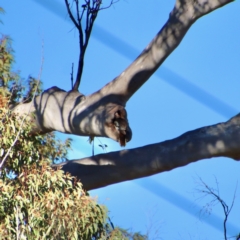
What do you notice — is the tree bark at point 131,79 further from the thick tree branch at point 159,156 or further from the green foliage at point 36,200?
the thick tree branch at point 159,156

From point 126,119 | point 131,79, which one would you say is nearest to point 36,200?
point 126,119

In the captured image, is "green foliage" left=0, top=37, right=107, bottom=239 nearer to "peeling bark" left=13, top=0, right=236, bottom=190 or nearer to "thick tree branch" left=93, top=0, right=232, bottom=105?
"peeling bark" left=13, top=0, right=236, bottom=190

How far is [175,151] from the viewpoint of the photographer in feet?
24.9

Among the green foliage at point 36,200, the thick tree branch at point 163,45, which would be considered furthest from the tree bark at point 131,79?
the green foliage at point 36,200

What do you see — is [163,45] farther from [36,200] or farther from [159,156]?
[36,200]


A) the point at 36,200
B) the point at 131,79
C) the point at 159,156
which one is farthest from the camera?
the point at 159,156

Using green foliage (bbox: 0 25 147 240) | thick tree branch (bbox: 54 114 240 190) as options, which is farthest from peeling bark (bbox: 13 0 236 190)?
green foliage (bbox: 0 25 147 240)

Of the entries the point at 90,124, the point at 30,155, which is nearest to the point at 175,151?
the point at 90,124

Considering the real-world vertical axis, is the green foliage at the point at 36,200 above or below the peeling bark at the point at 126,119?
below

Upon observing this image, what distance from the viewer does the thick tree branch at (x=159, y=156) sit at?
7.32m

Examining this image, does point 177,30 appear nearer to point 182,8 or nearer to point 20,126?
point 182,8

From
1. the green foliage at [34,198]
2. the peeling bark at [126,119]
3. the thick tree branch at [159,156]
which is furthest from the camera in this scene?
the thick tree branch at [159,156]

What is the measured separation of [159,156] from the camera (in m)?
7.76

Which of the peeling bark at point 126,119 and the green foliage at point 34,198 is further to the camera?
the peeling bark at point 126,119
